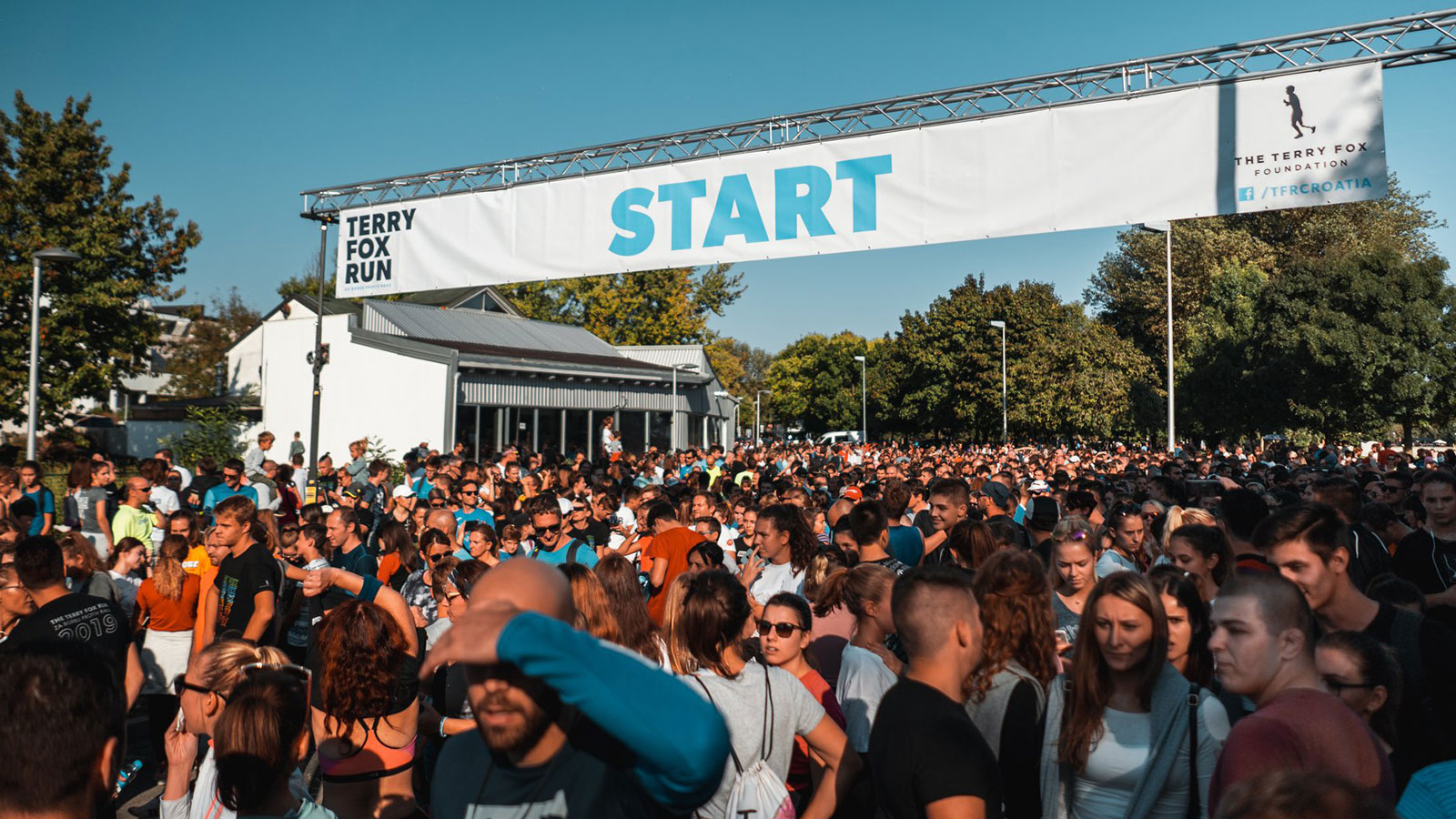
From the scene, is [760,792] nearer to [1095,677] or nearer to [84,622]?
[1095,677]

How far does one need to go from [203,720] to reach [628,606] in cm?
177

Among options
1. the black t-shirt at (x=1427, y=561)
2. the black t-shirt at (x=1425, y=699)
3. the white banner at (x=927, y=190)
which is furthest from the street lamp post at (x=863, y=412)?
the black t-shirt at (x=1425, y=699)

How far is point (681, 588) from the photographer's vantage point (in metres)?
3.81

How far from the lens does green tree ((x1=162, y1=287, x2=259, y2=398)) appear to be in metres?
51.5

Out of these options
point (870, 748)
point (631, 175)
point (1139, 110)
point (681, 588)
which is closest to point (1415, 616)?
point (870, 748)

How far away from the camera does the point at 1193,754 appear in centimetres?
293

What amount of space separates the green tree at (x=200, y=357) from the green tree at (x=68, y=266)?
17.5m

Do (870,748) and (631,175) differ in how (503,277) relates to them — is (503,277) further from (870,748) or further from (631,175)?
(870,748)

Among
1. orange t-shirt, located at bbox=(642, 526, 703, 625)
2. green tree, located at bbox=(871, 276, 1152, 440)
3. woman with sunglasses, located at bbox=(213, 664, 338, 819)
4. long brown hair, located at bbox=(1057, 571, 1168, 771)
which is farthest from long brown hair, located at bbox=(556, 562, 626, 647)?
green tree, located at bbox=(871, 276, 1152, 440)

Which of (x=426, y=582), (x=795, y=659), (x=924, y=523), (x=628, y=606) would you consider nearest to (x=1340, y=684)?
(x=795, y=659)

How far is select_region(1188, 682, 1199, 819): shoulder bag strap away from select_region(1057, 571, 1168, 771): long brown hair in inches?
4.6

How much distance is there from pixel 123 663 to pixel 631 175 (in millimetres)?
8250

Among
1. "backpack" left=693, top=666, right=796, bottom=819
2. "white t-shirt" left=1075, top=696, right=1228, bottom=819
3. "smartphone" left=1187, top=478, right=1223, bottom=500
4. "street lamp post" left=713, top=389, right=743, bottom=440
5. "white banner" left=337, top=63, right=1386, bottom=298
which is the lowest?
"backpack" left=693, top=666, right=796, bottom=819

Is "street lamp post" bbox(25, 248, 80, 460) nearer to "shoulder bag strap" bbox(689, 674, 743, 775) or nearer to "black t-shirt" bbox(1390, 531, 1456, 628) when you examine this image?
"shoulder bag strap" bbox(689, 674, 743, 775)
